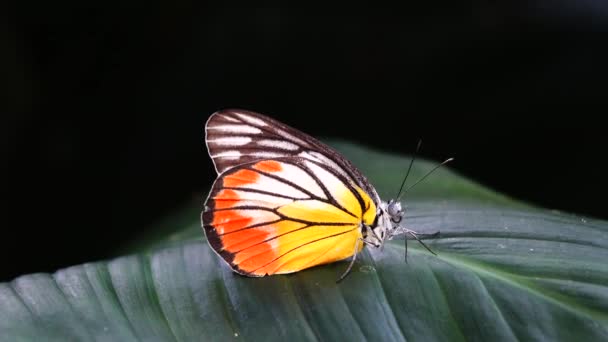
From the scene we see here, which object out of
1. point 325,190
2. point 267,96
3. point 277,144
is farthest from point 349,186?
point 267,96

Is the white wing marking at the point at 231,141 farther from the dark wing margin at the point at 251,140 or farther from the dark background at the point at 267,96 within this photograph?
the dark background at the point at 267,96

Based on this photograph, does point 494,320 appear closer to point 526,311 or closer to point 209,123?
point 526,311

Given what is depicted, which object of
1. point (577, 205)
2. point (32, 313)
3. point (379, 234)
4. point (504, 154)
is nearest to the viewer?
point (32, 313)

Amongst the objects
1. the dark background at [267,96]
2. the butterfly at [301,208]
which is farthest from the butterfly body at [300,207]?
the dark background at [267,96]

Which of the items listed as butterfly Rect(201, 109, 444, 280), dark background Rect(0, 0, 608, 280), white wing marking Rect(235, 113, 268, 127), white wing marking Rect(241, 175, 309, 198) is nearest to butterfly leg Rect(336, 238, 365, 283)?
butterfly Rect(201, 109, 444, 280)

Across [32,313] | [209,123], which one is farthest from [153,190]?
[32,313]

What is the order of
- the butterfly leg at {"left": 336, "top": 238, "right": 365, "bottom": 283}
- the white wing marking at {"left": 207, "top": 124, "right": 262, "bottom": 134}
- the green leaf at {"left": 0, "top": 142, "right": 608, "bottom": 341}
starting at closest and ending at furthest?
1. the green leaf at {"left": 0, "top": 142, "right": 608, "bottom": 341}
2. the butterfly leg at {"left": 336, "top": 238, "right": 365, "bottom": 283}
3. the white wing marking at {"left": 207, "top": 124, "right": 262, "bottom": 134}

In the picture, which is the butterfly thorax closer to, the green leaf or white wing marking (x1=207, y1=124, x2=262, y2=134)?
the green leaf
